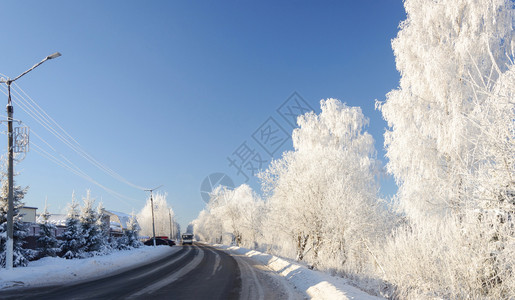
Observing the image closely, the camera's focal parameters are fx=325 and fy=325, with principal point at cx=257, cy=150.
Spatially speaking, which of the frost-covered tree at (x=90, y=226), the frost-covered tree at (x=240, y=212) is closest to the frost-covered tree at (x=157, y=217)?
the frost-covered tree at (x=240, y=212)

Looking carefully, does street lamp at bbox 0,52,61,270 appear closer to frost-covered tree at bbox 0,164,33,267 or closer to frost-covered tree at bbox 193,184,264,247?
frost-covered tree at bbox 0,164,33,267

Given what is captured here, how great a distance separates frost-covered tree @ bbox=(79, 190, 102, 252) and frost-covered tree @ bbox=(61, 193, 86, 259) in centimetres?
121

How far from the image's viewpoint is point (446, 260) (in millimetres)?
6863

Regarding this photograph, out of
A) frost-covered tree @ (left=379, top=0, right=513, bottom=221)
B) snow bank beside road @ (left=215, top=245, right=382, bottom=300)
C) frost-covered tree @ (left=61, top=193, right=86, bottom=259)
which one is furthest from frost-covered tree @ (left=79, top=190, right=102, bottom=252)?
frost-covered tree @ (left=379, top=0, right=513, bottom=221)

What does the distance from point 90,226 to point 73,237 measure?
102 inches

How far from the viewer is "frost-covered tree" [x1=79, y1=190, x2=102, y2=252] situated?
1063 inches

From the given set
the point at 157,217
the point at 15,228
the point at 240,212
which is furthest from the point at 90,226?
the point at 157,217

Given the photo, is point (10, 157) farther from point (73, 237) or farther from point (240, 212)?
point (240, 212)

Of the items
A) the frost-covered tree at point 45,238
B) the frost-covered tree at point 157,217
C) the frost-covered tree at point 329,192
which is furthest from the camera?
the frost-covered tree at point 157,217

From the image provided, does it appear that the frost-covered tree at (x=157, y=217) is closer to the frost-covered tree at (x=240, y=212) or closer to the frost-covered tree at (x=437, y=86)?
the frost-covered tree at (x=240, y=212)

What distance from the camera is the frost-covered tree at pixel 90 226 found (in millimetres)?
27000

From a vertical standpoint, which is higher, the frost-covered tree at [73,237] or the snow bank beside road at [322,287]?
the frost-covered tree at [73,237]

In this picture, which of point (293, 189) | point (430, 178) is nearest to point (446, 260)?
point (430, 178)

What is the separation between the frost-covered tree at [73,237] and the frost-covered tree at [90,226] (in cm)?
121
